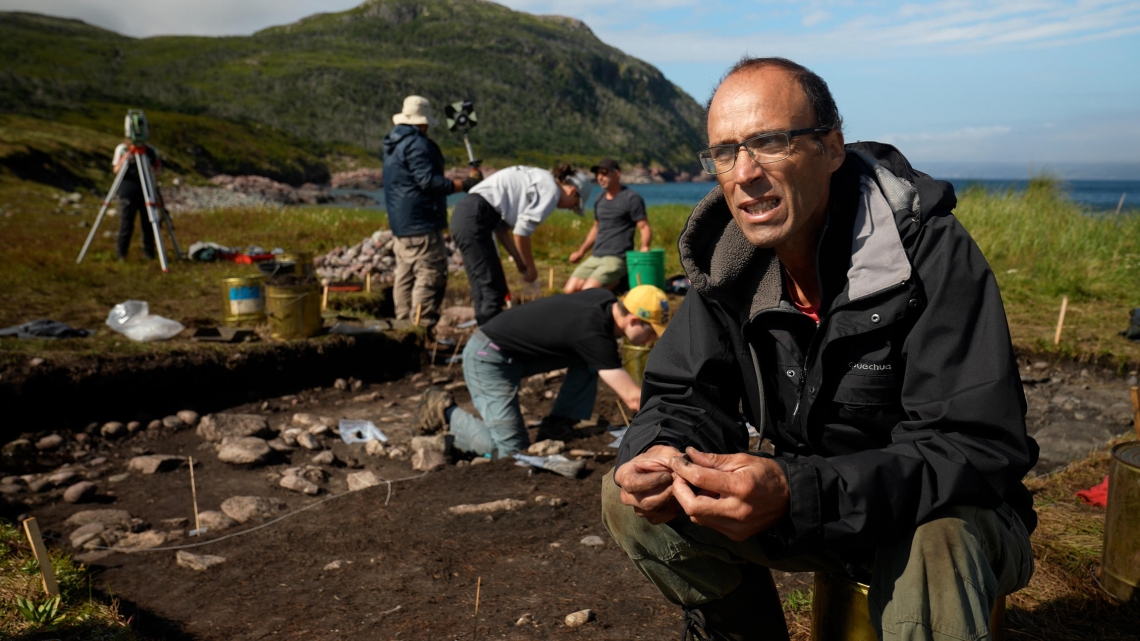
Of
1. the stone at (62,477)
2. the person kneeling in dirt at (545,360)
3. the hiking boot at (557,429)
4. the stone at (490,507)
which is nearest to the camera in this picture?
the stone at (490,507)

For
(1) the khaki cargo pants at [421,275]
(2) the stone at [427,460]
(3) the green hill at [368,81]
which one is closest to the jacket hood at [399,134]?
(1) the khaki cargo pants at [421,275]

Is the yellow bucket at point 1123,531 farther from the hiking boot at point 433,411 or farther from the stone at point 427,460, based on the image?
the hiking boot at point 433,411

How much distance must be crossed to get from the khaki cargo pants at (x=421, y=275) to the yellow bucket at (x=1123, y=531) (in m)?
5.78

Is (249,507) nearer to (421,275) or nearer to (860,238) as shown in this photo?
(860,238)

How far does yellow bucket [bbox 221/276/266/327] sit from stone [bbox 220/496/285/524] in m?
2.78

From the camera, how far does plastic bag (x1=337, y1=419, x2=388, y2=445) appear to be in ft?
17.7

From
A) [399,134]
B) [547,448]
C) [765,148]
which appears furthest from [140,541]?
[399,134]

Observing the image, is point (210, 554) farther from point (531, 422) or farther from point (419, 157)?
point (419, 157)

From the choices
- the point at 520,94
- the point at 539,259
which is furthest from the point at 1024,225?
the point at 520,94

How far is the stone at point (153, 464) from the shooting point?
491 cm

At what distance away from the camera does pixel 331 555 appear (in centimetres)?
351

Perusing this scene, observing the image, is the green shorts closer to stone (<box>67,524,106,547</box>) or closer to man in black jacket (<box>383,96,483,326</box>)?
man in black jacket (<box>383,96,483,326</box>)

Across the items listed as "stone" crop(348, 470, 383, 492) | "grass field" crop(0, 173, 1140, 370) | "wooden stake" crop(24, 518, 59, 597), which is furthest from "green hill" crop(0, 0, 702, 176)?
"wooden stake" crop(24, 518, 59, 597)

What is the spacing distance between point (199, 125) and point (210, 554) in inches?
2418
